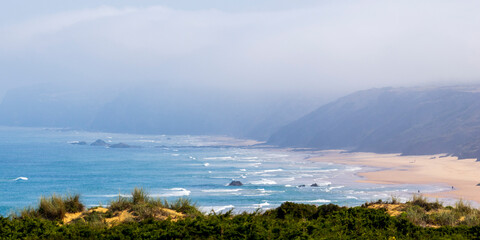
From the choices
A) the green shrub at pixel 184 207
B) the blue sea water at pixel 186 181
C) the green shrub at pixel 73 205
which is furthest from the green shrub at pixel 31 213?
the blue sea water at pixel 186 181

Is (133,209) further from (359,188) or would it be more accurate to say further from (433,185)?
(433,185)

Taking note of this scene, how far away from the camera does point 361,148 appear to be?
7707 inches

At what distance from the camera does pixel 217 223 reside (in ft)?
48.7

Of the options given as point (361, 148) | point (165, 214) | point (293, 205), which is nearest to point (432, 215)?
point (293, 205)

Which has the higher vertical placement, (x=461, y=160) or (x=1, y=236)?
(x=1, y=236)

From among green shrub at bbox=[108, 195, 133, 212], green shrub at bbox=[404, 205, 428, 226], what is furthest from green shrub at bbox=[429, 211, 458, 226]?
green shrub at bbox=[108, 195, 133, 212]

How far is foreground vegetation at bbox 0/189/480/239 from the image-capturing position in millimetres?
13984

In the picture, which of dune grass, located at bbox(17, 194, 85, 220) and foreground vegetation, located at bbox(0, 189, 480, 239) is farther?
dune grass, located at bbox(17, 194, 85, 220)

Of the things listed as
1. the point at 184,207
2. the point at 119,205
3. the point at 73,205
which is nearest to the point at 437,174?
the point at 184,207

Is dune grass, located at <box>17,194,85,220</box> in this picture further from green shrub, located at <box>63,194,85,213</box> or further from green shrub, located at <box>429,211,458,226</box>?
green shrub, located at <box>429,211,458,226</box>

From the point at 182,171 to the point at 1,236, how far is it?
103589mm

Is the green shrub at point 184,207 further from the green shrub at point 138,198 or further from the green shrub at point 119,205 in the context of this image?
the green shrub at point 119,205

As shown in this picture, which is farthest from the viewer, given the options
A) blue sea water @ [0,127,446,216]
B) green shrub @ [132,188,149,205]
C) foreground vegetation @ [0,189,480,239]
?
blue sea water @ [0,127,446,216]

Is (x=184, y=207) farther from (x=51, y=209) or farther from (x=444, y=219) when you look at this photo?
(x=444, y=219)
